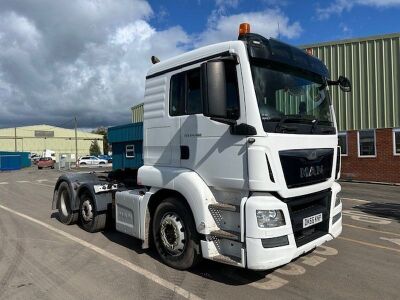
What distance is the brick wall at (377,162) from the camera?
1830cm

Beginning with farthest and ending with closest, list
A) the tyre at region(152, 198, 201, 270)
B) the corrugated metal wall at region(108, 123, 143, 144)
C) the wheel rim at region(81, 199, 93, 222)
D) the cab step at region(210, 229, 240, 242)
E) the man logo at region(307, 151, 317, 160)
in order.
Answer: the wheel rim at region(81, 199, 93, 222)
the corrugated metal wall at region(108, 123, 143, 144)
the tyre at region(152, 198, 201, 270)
the man logo at region(307, 151, 317, 160)
the cab step at region(210, 229, 240, 242)

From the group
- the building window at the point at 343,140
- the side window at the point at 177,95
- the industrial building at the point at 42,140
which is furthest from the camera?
the industrial building at the point at 42,140

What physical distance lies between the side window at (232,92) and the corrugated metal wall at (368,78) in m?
15.3

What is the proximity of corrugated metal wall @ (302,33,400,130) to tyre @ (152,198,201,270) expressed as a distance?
15212 mm

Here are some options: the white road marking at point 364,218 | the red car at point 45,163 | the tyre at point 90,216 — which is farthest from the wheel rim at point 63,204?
the red car at point 45,163

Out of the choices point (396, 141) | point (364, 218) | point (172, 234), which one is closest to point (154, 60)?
point (172, 234)

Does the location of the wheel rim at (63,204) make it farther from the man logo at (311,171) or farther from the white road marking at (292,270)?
the man logo at (311,171)

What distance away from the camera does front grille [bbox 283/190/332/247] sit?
15.7 ft

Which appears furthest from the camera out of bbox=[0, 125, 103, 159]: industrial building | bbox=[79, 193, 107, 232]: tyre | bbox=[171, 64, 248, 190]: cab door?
bbox=[0, 125, 103, 159]: industrial building

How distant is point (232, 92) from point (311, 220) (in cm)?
187

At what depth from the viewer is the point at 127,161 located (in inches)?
295

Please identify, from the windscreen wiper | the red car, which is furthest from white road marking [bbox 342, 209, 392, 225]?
the red car

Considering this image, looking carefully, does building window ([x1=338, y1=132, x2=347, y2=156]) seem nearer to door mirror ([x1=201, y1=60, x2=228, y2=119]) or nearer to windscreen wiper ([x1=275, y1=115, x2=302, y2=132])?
windscreen wiper ([x1=275, y1=115, x2=302, y2=132])

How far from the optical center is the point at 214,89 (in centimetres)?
→ 436
